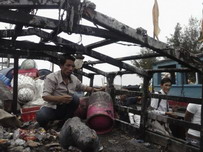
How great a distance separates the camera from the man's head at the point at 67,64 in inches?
146

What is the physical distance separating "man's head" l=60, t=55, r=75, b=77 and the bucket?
0.67 meters

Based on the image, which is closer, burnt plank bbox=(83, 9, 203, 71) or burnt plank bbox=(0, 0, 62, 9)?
burnt plank bbox=(0, 0, 62, 9)

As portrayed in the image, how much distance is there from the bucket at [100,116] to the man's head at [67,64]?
673 mm

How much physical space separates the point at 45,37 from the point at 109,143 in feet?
5.79

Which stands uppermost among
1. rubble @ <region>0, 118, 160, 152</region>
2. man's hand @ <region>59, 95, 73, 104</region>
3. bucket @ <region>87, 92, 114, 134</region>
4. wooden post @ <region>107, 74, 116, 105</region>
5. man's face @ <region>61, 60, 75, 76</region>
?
man's face @ <region>61, 60, 75, 76</region>

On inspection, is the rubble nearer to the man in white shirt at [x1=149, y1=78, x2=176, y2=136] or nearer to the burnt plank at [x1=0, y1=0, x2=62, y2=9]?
the man in white shirt at [x1=149, y1=78, x2=176, y2=136]

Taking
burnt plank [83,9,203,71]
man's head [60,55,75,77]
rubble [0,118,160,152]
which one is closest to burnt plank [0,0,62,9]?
burnt plank [83,9,203,71]

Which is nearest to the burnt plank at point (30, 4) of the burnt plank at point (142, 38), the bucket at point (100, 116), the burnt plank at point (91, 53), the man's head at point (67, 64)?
the burnt plank at point (142, 38)

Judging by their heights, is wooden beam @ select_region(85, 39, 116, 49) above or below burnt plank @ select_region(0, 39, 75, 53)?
above

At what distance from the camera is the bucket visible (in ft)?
11.8

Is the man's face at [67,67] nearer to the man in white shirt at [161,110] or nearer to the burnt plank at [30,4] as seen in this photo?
the man in white shirt at [161,110]

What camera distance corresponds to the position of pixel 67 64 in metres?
3.75

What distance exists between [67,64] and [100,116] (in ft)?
3.28

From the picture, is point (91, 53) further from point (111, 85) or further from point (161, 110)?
point (161, 110)
